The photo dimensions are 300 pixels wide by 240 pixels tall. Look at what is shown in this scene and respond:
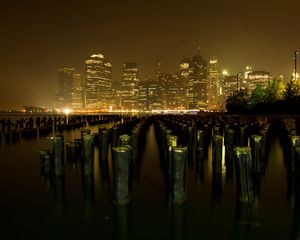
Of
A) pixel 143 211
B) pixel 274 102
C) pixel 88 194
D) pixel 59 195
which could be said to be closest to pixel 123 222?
pixel 143 211

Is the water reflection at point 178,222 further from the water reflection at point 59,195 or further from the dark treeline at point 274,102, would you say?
the dark treeline at point 274,102

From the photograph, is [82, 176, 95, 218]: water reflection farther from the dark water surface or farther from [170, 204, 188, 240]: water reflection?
[170, 204, 188, 240]: water reflection

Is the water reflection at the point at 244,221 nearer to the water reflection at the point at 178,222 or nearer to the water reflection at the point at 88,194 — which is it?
the water reflection at the point at 178,222

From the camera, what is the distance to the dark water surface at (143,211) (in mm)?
5133

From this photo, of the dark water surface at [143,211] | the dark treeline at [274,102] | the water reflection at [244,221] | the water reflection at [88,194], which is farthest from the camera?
the dark treeline at [274,102]

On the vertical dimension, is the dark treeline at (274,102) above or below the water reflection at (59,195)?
above

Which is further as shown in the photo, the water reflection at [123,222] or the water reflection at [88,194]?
the water reflection at [88,194]

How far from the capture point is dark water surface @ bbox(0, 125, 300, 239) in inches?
202

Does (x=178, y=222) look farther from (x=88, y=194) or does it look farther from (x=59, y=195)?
(x=59, y=195)

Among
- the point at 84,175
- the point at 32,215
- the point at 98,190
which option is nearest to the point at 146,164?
the point at 84,175

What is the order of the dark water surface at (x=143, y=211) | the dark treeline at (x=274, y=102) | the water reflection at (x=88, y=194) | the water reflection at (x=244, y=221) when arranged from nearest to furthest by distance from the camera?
1. the water reflection at (x=244, y=221)
2. the dark water surface at (x=143, y=211)
3. the water reflection at (x=88, y=194)
4. the dark treeline at (x=274, y=102)

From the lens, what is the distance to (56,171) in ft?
28.3

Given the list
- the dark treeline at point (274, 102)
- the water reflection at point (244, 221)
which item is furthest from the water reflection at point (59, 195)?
the dark treeline at point (274, 102)

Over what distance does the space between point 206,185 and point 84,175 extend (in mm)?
3256
